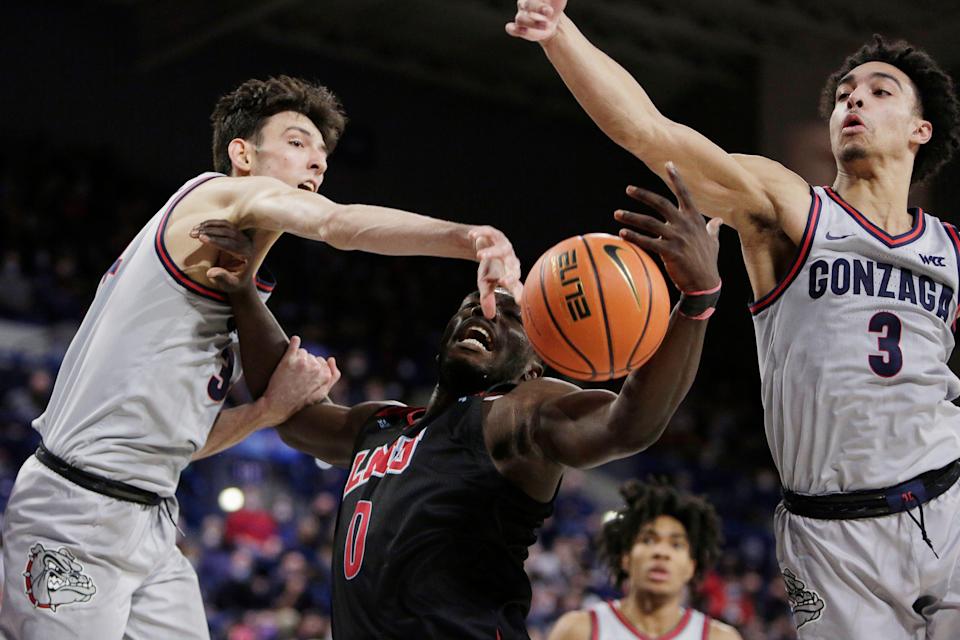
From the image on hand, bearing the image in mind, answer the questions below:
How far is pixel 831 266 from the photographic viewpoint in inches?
150

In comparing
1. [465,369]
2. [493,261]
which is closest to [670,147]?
[465,369]

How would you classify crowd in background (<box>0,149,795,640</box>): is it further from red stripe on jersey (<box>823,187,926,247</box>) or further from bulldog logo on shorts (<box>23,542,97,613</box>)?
bulldog logo on shorts (<box>23,542,97,613</box>)

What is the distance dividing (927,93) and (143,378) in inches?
108

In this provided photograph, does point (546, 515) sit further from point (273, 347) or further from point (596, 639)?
point (596, 639)

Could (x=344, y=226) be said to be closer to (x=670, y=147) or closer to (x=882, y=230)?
(x=670, y=147)

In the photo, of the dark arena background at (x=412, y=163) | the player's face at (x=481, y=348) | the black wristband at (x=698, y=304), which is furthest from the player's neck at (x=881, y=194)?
the dark arena background at (x=412, y=163)

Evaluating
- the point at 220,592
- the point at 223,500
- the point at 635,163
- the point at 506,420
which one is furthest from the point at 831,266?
the point at 635,163

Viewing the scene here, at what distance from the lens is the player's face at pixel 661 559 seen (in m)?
5.81

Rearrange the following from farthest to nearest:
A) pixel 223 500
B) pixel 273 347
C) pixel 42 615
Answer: pixel 223 500
pixel 273 347
pixel 42 615

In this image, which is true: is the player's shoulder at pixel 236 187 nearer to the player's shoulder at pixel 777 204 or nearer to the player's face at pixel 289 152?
the player's face at pixel 289 152

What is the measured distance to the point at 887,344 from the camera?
3756mm

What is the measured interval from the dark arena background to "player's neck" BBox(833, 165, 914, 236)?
7.54 metres

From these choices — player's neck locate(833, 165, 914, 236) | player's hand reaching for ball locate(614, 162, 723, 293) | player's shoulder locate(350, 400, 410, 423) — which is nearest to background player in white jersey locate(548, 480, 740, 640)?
player's shoulder locate(350, 400, 410, 423)

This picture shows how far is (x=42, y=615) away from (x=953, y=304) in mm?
2910
